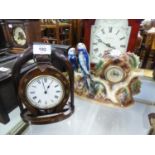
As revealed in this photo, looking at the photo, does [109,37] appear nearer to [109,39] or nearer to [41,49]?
[109,39]

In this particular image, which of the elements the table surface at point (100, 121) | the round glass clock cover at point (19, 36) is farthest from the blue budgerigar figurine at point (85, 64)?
the round glass clock cover at point (19, 36)

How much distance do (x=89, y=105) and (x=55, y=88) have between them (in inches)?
13.8

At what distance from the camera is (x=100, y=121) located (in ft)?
2.70

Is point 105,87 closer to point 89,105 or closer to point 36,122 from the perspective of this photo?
point 89,105

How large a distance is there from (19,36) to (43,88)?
647mm

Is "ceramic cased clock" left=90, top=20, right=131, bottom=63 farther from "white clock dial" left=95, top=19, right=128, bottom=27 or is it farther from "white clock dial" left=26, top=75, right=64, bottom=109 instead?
"white clock dial" left=26, top=75, right=64, bottom=109

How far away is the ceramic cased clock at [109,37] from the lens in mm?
974

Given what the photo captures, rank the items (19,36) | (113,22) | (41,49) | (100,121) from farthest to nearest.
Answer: (19,36)
(113,22)
(100,121)
(41,49)

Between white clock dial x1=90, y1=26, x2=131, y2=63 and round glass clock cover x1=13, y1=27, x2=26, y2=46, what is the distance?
49 centimetres

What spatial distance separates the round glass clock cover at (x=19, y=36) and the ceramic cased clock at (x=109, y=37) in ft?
1.61

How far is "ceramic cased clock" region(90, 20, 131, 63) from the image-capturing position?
0.97 meters

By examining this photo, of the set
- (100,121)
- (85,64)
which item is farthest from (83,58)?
(100,121)
